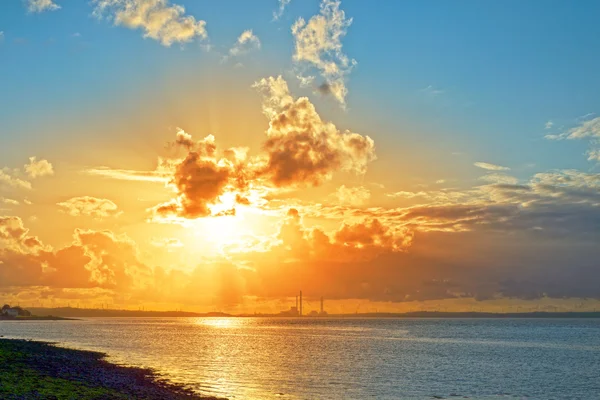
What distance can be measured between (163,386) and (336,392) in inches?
818

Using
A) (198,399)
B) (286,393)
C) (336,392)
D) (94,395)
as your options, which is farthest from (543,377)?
(94,395)

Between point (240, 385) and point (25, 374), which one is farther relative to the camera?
point (240, 385)

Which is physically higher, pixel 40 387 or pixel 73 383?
pixel 40 387

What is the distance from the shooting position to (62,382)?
59094 millimetres

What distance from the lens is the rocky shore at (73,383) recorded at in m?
50.9

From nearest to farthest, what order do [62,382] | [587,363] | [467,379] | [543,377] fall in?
1. [62,382]
2. [467,379]
3. [543,377]
4. [587,363]

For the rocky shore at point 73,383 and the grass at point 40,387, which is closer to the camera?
the grass at point 40,387

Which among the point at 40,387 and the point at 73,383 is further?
the point at 73,383

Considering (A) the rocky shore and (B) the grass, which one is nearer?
(B) the grass

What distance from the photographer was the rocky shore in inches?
2004

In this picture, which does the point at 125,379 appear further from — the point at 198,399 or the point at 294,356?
the point at 294,356

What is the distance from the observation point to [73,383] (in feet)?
196

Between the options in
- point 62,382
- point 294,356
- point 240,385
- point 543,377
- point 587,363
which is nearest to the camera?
point 62,382

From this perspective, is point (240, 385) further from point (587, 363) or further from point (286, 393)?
point (587, 363)
